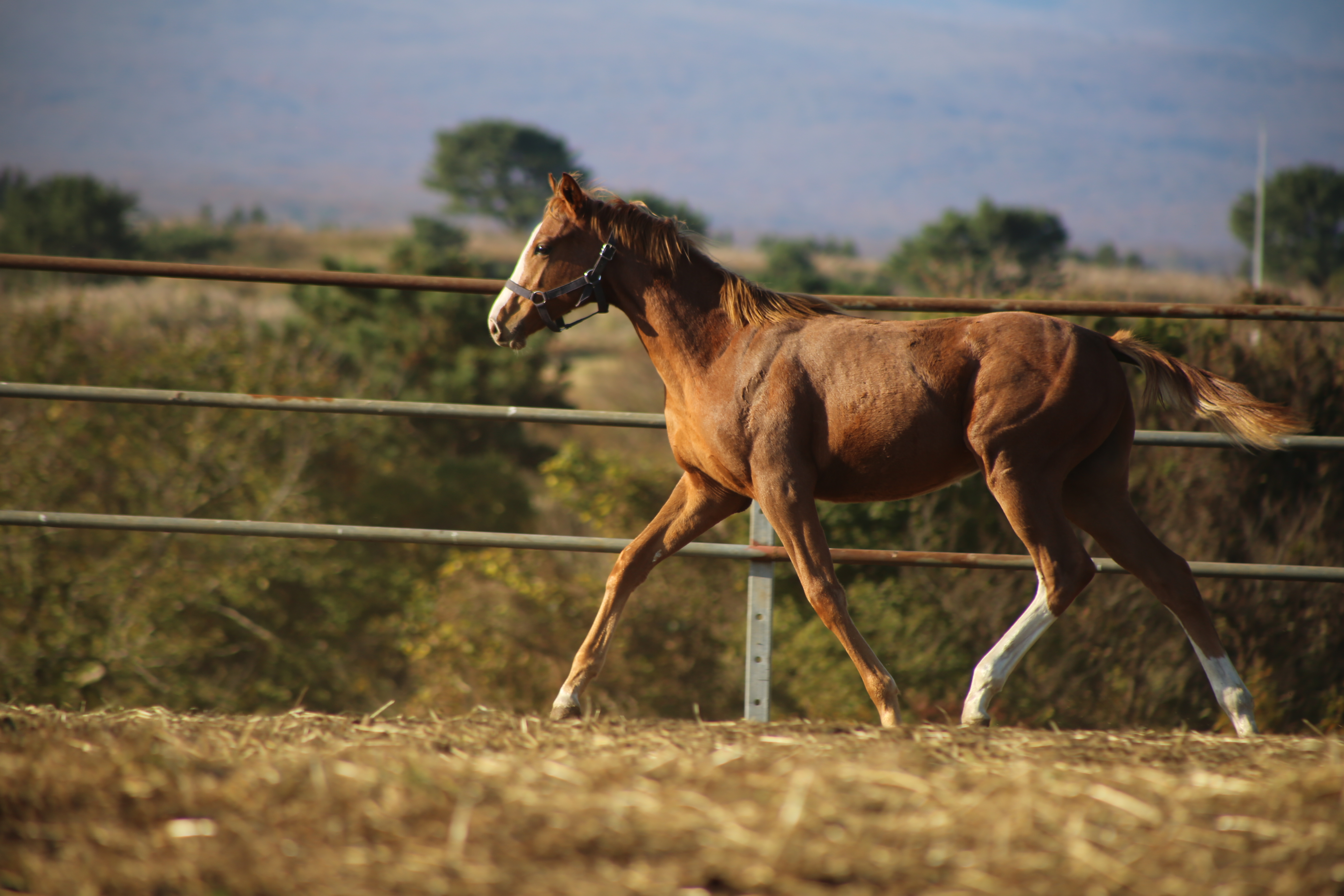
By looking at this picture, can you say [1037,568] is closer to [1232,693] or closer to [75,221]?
[1232,693]

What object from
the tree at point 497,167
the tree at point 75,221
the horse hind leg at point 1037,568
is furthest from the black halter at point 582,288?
the tree at point 497,167

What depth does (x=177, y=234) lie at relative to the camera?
201 feet

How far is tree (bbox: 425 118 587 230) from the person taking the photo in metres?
80.2

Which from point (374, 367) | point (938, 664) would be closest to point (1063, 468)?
point (938, 664)

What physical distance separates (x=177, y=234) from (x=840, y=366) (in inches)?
2620

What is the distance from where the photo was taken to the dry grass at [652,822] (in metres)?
1.70

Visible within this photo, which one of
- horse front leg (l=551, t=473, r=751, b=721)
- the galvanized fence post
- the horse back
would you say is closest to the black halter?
the horse back

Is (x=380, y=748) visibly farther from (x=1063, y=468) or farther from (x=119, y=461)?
(x=119, y=461)

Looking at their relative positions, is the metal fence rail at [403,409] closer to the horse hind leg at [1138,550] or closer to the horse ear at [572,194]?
the horse hind leg at [1138,550]

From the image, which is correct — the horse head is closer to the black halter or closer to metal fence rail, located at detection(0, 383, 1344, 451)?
the black halter

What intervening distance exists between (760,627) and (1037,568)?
917 millimetres

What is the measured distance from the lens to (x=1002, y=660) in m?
3.02

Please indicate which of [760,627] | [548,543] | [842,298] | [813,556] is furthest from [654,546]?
[842,298]

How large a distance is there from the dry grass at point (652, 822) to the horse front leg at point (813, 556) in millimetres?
627
